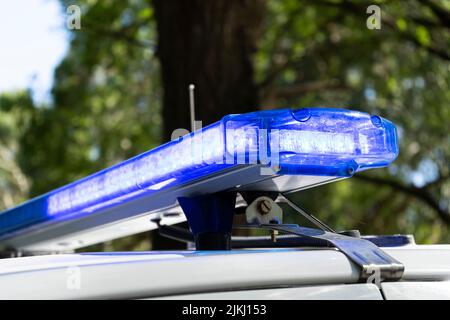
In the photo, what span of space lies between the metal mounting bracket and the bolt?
149mm

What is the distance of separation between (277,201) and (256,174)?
285 mm

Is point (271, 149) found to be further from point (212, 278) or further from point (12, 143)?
point (12, 143)

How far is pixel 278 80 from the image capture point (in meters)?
11.3

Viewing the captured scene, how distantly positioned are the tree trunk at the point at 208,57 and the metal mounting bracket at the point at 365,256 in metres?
3.79

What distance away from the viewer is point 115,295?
1442mm

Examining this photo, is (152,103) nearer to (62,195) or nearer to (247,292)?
(62,195)

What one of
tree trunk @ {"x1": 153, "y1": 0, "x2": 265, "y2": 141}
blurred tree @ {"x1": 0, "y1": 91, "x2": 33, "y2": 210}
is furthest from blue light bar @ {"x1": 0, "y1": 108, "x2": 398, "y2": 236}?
blurred tree @ {"x1": 0, "y1": 91, "x2": 33, "y2": 210}

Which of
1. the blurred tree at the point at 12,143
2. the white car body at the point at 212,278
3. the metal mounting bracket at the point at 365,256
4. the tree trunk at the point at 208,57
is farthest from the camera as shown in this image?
the blurred tree at the point at 12,143

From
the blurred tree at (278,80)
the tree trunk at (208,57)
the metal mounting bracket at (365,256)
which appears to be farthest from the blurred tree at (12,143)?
the metal mounting bracket at (365,256)

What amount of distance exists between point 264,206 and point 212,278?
Answer: 16.7 inches

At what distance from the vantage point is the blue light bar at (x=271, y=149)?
1.63m

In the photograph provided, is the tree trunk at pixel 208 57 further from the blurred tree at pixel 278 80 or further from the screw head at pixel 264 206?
the screw head at pixel 264 206

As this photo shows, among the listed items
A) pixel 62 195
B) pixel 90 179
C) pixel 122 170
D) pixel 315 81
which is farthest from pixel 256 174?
pixel 315 81

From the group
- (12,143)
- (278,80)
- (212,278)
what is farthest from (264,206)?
(12,143)
